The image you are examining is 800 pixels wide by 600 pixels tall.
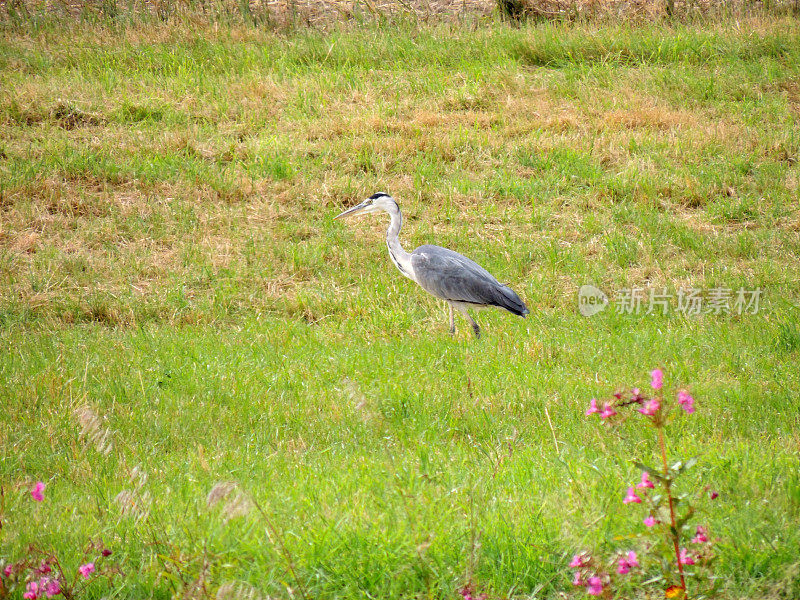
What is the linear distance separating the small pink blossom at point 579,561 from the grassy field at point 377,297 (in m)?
0.25

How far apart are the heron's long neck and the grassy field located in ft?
1.28

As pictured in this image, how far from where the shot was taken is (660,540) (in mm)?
3254

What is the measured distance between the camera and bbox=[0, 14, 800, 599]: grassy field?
407cm

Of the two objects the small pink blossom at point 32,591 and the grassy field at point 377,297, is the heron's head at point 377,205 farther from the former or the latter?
the small pink blossom at point 32,591

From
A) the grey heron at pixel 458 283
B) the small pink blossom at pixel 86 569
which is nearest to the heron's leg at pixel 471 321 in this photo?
the grey heron at pixel 458 283

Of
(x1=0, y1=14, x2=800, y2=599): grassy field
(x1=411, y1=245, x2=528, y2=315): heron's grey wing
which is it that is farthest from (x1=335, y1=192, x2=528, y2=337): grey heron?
(x1=0, y1=14, x2=800, y2=599): grassy field

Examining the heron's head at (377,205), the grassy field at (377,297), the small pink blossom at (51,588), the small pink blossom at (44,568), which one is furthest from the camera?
the heron's head at (377,205)

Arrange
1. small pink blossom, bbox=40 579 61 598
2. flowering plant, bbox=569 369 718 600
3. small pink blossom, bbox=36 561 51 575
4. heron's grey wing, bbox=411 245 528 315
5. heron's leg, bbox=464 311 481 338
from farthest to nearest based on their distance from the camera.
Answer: heron's leg, bbox=464 311 481 338, heron's grey wing, bbox=411 245 528 315, small pink blossom, bbox=36 561 51 575, small pink blossom, bbox=40 579 61 598, flowering plant, bbox=569 369 718 600

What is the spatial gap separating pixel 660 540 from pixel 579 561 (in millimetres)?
308

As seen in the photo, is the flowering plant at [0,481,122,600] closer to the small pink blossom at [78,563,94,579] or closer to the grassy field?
the small pink blossom at [78,563,94,579]

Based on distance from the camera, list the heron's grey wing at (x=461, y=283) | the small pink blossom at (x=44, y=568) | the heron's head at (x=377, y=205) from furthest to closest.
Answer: the heron's head at (x=377, y=205) → the heron's grey wing at (x=461, y=283) → the small pink blossom at (x=44, y=568)

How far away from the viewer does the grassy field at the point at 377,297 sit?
4066mm

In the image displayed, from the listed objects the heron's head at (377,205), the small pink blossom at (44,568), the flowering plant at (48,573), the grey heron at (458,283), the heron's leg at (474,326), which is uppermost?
the small pink blossom at (44,568)

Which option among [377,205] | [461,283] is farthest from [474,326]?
[377,205]
